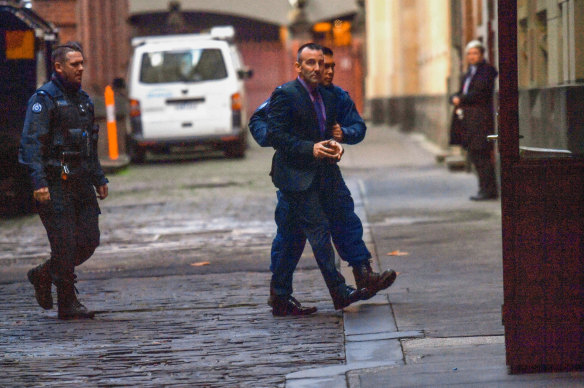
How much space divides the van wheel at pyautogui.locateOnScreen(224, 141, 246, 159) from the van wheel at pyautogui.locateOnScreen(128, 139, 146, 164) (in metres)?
1.51

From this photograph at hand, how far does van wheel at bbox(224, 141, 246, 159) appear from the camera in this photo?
23516mm

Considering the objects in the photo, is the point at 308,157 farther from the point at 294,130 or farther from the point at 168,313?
the point at 168,313

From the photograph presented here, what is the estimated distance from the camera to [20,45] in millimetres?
14711

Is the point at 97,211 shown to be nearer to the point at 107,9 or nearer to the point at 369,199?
the point at 369,199

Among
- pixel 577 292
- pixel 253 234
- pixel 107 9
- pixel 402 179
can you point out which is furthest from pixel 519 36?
pixel 107 9

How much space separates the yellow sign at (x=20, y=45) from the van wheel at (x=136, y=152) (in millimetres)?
8352

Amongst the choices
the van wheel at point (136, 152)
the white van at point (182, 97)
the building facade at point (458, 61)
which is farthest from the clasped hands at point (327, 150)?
the van wheel at point (136, 152)

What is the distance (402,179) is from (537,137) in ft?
37.6

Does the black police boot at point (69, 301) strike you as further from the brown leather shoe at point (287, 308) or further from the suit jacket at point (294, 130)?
the suit jacket at point (294, 130)

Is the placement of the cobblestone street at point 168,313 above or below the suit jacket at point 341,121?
below

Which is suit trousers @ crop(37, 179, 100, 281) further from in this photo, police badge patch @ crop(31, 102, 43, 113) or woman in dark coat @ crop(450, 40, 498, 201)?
woman in dark coat @ crop(450, 40, 498, 201)

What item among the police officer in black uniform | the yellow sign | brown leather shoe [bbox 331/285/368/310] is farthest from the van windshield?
brown leather shoe [bbox 331/285/368/310]

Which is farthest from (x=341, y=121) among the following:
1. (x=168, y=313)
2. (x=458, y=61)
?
(x=458, y=61)

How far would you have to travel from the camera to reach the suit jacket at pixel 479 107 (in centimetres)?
1401
